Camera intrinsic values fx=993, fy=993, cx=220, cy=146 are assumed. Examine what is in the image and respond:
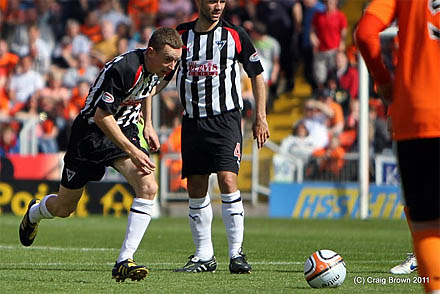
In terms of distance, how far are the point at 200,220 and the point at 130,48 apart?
500 inches

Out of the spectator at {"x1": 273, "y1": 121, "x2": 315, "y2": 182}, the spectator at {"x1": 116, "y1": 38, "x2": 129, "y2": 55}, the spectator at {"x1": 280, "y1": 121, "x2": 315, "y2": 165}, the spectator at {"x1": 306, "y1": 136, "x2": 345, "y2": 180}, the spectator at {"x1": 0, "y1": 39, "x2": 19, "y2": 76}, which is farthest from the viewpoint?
the spectator at {"x1": 0, "y1": 39, "x2": 19, "y2": 76}

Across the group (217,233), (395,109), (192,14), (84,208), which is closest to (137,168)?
(395,109)

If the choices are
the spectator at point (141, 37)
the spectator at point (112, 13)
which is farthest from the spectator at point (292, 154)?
the spectator at point (112, 13)

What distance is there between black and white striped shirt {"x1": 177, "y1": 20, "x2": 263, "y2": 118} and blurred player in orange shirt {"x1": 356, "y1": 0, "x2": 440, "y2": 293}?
3.66 m

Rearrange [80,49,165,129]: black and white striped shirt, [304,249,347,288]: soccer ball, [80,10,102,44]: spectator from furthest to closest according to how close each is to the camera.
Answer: [80,10,102,44]: spectator, [80,49,165,129]: black and white striped shirt, [304,249,347,288]: soccer ball

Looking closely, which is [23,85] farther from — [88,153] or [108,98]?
[108,98]

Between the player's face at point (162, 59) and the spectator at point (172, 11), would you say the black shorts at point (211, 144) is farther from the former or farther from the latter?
the spectator at point (172, 11)

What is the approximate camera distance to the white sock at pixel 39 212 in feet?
28.8

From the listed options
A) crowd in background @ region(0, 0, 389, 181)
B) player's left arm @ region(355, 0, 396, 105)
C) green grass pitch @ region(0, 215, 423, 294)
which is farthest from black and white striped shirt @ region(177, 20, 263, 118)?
crowd in background @ region(0, 0, 389, 181)

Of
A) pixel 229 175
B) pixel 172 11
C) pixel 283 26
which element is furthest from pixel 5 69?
pixel 229 175

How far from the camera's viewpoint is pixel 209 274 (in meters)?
8.13

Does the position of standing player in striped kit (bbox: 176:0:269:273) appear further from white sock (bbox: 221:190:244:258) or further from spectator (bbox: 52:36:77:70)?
spectator (bbox: 52:36:77:70)

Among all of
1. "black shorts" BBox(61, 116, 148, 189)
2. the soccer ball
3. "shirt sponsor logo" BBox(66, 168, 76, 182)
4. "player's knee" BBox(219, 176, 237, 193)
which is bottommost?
the soccer ball

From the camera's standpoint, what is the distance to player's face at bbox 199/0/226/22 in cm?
838
